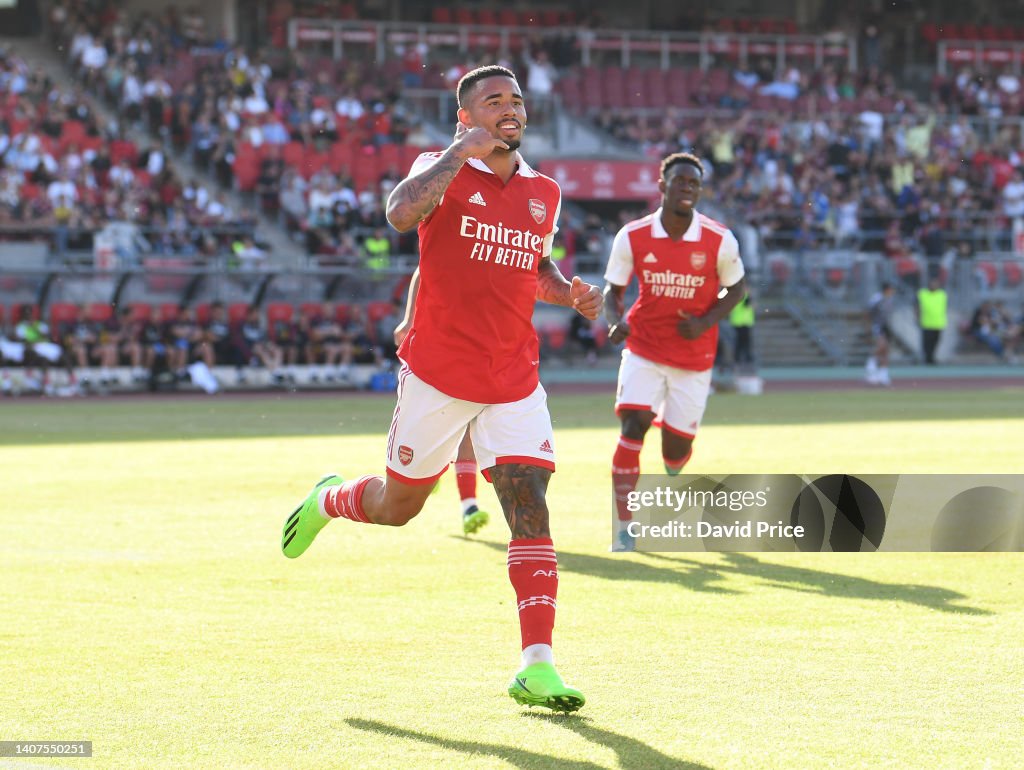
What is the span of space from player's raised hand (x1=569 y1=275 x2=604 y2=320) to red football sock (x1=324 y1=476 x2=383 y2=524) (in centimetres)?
136

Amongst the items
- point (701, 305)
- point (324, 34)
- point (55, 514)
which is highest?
point (324, 34)

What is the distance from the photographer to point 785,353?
108 feet

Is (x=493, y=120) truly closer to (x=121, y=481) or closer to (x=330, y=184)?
(x=121, y=481)

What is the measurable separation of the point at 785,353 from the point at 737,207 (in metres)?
4.38

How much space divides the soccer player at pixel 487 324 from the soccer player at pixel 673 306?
4.03m

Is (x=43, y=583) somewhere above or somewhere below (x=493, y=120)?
below

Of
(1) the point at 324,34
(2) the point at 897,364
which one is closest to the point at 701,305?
(2) the point at 897,364

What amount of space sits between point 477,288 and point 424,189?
0.53 metres

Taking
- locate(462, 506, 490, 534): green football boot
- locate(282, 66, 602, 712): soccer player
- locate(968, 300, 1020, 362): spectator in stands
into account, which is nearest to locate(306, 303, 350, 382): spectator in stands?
locate(968, 300, 1020, 362): spectator in stands

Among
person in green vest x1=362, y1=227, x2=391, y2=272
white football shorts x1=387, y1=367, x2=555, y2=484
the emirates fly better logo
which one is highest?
person in green vest x1=362, y1=227, x2=391, y2=272

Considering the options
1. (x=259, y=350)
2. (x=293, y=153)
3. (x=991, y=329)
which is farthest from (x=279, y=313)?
(x=991, y=329)

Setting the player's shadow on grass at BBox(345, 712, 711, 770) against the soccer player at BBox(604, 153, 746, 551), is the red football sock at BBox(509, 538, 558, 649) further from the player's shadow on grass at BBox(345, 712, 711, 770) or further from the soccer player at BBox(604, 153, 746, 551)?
the soccer player at BBox(604, 153, 746, 551)

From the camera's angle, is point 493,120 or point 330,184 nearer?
point 493,120
